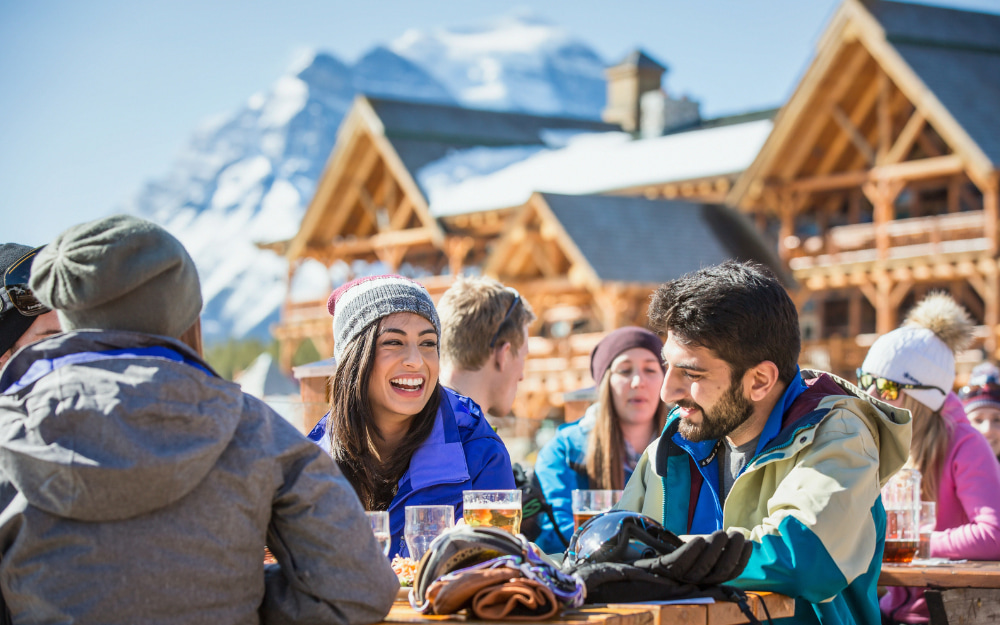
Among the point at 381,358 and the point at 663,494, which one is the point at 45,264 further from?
the point at 663,494

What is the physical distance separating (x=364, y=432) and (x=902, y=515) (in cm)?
179

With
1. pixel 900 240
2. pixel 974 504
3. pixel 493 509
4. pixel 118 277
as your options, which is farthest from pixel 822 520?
pixel 900 240

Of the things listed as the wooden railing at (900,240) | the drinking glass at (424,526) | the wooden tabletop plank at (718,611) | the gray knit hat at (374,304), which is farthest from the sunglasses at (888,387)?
the wooden railing at (900,240)

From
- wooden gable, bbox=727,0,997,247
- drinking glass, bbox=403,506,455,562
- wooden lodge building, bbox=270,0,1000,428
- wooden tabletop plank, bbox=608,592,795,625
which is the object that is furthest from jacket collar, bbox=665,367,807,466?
wooden gable, bbox=727,0,997,247

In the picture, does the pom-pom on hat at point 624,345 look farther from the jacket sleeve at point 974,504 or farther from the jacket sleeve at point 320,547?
the jacket sleeve at point 320,547

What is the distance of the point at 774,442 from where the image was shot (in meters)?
3.19

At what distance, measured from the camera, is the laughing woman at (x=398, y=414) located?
3719 millimetres

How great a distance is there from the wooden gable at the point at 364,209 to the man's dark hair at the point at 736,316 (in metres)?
25.3

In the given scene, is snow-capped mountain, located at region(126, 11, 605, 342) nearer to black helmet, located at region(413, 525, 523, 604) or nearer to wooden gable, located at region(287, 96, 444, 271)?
wooden gable, located at region(287, 96, 444, 271)

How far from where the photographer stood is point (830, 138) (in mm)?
22906

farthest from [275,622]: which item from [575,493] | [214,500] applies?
[575,493]

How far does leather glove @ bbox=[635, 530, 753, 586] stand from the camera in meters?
2.64

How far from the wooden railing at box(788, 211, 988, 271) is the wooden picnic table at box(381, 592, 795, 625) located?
18192 millimetres

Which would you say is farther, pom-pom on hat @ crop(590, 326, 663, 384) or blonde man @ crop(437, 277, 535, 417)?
pom-pom on hat @ crop(590, 326, 663, 384)
